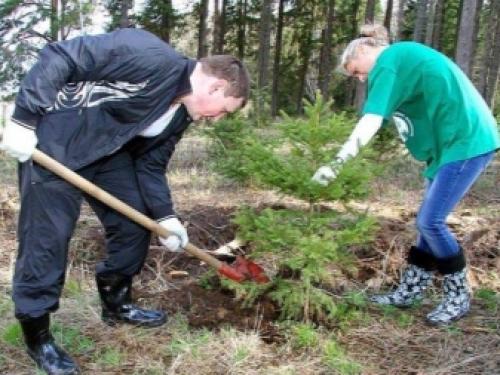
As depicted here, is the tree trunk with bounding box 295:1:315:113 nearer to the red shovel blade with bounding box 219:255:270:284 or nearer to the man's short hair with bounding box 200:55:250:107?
the red shovel blade with bounding box 219:255:270:284

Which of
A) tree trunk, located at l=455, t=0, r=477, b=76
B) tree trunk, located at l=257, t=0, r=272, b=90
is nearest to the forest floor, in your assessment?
tree trunk, located at l=455, t=0, r=477, b=76

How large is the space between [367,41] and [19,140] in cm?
203

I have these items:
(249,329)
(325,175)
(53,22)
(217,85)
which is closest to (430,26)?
(53,22)

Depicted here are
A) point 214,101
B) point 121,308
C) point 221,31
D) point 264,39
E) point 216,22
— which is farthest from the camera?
point 216,22

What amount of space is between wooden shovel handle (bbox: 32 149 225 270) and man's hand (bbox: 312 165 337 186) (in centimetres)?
87

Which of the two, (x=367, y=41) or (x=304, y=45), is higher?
(x=367, y=41)

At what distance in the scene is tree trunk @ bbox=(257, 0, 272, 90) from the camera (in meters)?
16.1

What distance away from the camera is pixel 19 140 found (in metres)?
2.53

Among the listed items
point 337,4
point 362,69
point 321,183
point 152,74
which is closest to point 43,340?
point 152,74

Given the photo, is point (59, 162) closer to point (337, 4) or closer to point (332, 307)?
point (332, 307)

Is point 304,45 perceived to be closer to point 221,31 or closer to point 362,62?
point 221,31

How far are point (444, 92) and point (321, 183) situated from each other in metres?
0.90

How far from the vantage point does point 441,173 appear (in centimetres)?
322

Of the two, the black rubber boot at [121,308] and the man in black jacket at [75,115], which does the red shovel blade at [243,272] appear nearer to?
the black rubber boot at [121,308]
